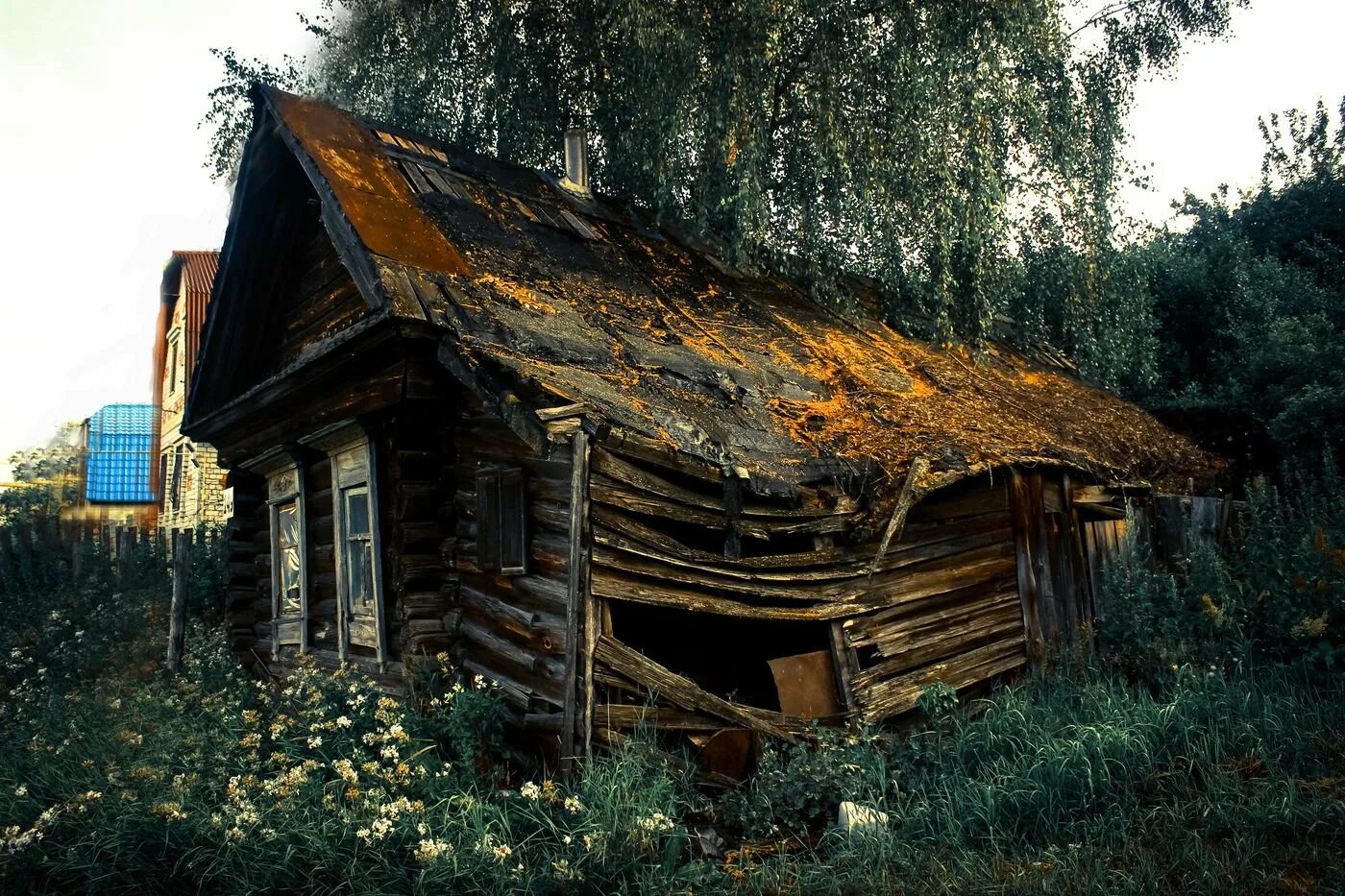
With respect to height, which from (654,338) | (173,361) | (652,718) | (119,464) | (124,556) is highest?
(173,361)

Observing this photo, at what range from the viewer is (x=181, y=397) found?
23547mm

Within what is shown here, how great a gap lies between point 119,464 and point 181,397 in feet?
13.7

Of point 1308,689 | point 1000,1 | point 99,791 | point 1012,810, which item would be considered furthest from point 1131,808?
point 1000,1

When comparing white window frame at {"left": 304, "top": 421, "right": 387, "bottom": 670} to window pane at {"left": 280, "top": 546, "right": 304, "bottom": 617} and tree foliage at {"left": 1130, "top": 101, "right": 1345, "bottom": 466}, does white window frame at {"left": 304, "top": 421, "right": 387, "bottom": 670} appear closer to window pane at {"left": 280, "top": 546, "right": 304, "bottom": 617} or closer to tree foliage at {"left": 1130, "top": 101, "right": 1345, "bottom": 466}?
window pane at {"left": 280, "top": 546, "right": 304, "bottom": 617}

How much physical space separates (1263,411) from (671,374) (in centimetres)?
872

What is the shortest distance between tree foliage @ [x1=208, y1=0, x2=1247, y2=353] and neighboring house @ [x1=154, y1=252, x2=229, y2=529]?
11459 mm

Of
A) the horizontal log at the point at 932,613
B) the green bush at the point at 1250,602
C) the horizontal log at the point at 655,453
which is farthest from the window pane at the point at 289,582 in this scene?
the green bush at the point at 1250,602

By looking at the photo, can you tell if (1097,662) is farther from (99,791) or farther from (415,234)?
(99,791)

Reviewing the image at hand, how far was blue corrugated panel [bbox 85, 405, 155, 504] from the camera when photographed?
2592 centimetres

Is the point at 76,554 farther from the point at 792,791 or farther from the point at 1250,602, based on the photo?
the point at 1250,602

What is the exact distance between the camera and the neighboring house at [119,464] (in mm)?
25906

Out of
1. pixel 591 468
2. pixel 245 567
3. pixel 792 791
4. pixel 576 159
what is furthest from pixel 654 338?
pixel 245 567

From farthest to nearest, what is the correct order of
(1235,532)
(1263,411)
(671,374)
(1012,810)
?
(1263,411)
(1235,532)
(671,374)
(1012,810)

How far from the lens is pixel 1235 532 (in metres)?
9.20
